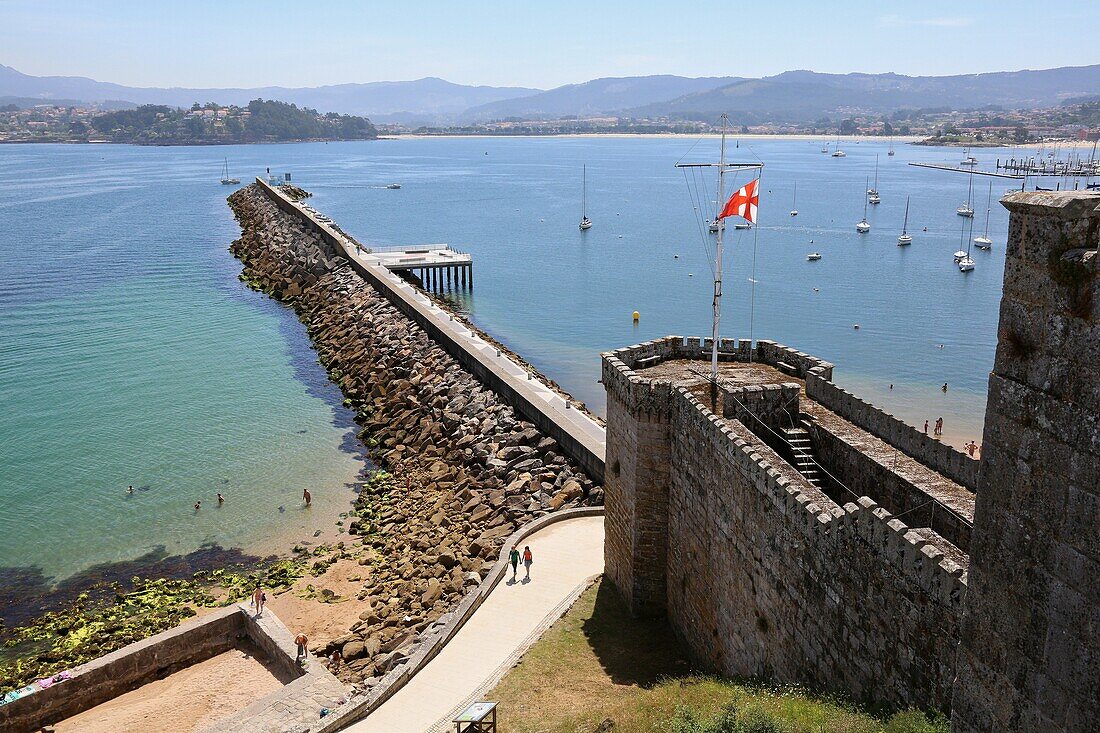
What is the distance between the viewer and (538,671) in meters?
17.5

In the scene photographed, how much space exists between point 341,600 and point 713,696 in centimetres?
1383

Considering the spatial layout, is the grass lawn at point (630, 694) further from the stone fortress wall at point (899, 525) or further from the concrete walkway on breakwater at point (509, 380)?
the concrete walkway on breakwater at point (509, 380)

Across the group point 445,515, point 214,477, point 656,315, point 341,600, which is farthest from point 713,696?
point 656,315

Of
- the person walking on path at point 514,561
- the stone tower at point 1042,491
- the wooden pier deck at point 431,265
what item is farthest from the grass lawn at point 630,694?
the wooden pier deck at point 431,265

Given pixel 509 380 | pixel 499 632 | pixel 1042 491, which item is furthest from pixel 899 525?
pixel 509 380

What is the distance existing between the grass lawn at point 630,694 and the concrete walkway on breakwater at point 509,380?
8.03m

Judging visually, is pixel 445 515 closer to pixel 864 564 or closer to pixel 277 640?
pixel 277 640

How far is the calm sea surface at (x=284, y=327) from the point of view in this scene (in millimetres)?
32906

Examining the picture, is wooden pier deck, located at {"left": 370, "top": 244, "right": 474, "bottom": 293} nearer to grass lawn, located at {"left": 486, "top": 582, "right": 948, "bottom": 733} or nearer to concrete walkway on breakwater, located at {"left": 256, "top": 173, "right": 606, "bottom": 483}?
concrete walkway on breakwater, located at {"left": 256, "top": 173, "right": 606, "bottom": 483}

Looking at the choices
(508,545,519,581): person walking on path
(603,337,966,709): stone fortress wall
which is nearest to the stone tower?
(603,337,966,709): stone fortress wall

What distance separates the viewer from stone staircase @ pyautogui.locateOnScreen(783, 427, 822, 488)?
55.0 ft

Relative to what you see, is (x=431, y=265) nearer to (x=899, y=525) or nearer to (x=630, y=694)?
(x=630, y=694)

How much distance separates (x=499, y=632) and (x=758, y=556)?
721 cm

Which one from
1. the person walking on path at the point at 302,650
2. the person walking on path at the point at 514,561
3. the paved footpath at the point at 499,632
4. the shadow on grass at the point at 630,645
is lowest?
the person walking on path at the point at 302,650
